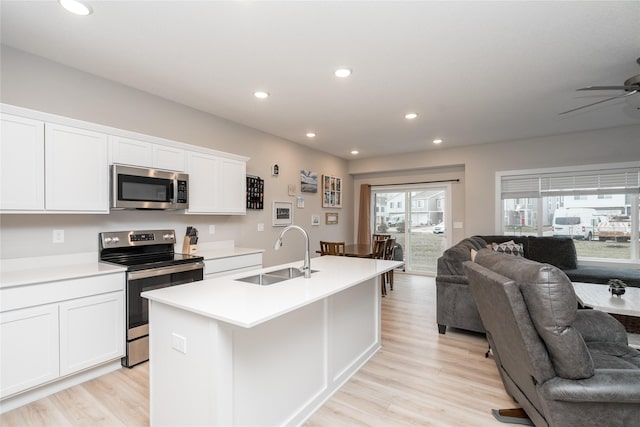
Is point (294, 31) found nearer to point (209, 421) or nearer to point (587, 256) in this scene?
point (209, 421)

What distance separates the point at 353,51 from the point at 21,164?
264 centimetres

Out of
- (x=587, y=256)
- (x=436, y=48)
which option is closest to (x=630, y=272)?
(x=587, y=256)

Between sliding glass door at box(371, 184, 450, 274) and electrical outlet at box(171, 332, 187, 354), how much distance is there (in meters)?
5.86

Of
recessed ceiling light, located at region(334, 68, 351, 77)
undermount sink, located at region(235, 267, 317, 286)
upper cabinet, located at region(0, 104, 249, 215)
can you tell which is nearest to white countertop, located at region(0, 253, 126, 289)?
upper cabinet, located at region(0, 104, 249, 215)

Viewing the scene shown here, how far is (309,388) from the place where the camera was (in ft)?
6.93

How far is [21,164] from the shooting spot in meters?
2.28

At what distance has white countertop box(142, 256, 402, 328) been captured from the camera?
1442 millimetres

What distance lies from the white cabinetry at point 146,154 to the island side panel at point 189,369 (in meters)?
1.72

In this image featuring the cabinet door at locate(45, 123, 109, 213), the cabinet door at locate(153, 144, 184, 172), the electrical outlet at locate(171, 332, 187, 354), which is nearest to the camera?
the electrical outlet at locate(171, 332, 187, 354)

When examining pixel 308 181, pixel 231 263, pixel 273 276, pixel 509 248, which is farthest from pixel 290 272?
pixel 509 248

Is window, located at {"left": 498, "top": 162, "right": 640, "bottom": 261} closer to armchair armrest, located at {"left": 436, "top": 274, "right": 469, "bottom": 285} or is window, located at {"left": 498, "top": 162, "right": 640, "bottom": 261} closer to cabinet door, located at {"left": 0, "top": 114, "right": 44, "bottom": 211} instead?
armchair armrest, located at {"left": 436, "top": 274, "right": 469, "bottom": 285}

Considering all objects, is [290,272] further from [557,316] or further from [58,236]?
[58,236]

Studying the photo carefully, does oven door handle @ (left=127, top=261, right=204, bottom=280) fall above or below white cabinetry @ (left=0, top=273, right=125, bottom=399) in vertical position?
above

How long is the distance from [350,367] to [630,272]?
4.24 m
